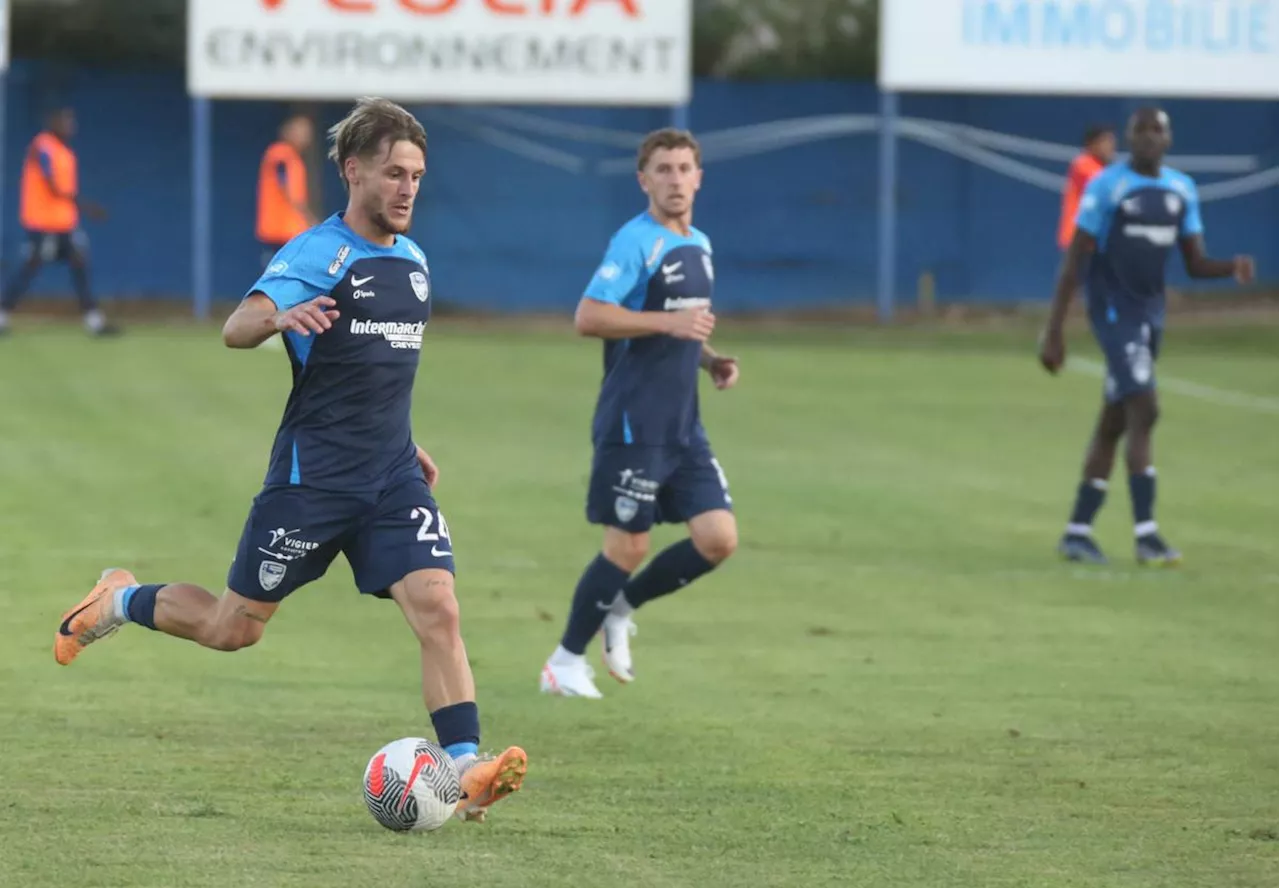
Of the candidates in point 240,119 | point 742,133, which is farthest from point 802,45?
point 240,119

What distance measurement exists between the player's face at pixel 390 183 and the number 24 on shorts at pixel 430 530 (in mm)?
824

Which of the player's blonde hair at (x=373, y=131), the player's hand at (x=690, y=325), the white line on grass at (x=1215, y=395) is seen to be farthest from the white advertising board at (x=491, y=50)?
the player's blonde hair at (x=373, y=131)

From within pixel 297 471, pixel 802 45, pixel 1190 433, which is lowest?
pixel 1190 433

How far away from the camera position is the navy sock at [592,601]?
30.4ft

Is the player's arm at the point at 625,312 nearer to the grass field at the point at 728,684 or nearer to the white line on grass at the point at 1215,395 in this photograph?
the grass field at the point at 728,684

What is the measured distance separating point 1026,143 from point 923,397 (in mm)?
10482

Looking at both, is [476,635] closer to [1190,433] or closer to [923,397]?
[1190,433]

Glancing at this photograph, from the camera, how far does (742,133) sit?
30.9 m

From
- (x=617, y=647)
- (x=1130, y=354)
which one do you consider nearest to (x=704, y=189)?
(x=1130, y=354)

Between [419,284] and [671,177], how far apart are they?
84.6 inches

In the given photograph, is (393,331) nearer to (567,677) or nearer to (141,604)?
(141,604)

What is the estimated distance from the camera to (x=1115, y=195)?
13.1m

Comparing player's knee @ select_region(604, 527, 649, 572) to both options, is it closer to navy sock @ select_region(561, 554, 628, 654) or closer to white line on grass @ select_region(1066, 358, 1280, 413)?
navy sock @ select_region(561, 554, 628, 654)

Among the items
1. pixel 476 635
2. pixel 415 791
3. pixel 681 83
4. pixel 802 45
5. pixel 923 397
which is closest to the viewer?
pixel 415 791
